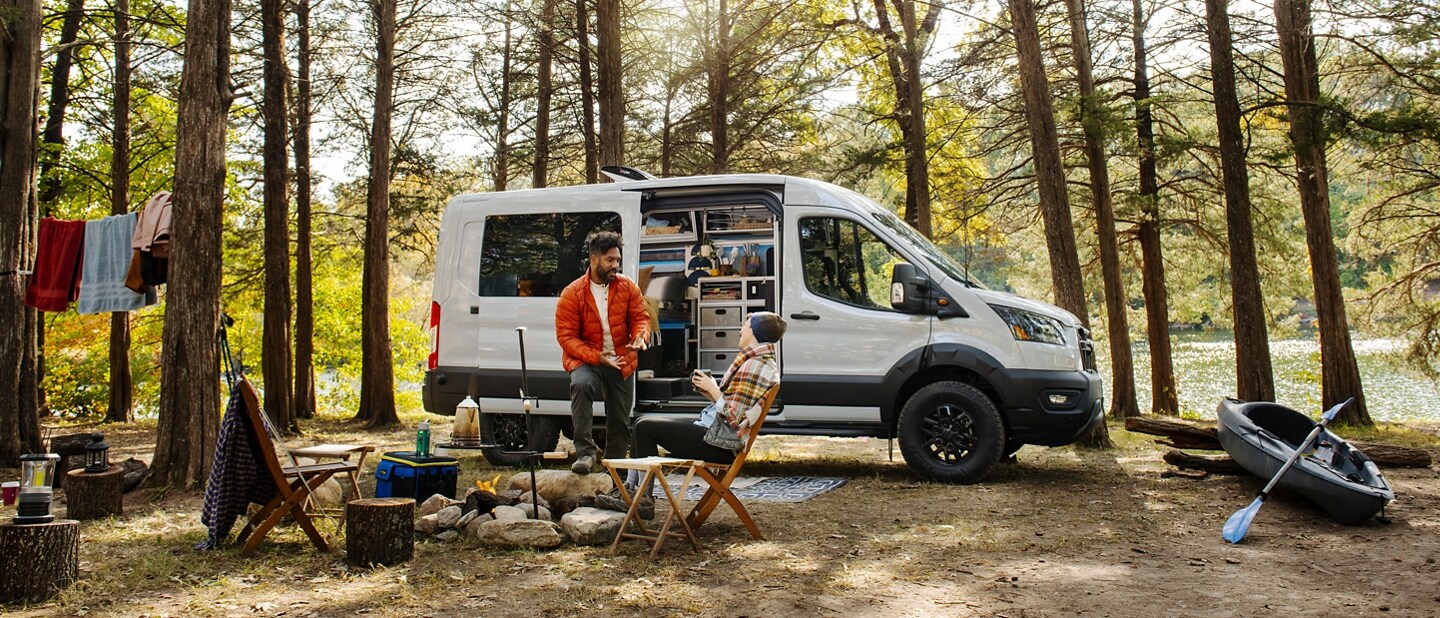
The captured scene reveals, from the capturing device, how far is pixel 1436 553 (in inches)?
213

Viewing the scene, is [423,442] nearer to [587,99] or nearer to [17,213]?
[17,213]

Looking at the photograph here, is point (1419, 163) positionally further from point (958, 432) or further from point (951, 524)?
point (951, 524)

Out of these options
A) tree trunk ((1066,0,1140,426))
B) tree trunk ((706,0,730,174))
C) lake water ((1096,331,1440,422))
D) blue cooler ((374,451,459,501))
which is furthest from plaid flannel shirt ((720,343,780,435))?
lake water ((1096,331,1440,422))

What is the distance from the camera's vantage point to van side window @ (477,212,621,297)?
8859mm

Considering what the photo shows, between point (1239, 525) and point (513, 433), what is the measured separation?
5.73 m

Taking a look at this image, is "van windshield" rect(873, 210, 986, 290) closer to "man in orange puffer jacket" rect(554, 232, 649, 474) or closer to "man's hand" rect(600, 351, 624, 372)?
"man in orange puffer jacket" rect(554, 232, 649, 474)

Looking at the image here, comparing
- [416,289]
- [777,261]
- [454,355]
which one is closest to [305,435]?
[454,355]

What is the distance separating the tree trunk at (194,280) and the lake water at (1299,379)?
16.1m

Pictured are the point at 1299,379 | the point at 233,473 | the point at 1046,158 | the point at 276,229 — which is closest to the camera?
the point at 233,473

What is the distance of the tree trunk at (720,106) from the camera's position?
17.3m

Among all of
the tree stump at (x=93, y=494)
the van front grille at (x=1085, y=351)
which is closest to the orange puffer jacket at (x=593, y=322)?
the tree stump at (x=93, y=494)

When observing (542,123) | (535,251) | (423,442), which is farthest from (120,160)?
(423,442)

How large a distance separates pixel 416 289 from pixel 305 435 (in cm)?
1534

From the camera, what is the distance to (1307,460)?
21.6ft
